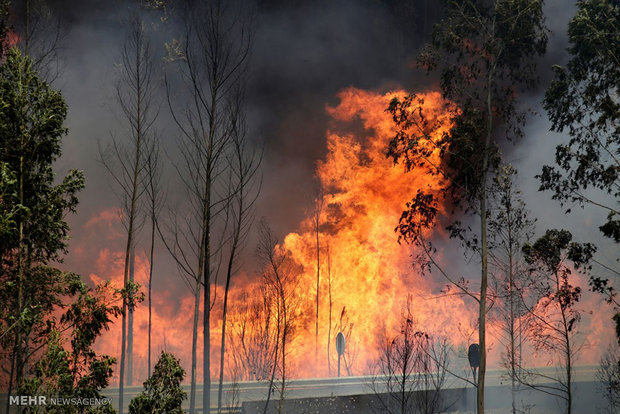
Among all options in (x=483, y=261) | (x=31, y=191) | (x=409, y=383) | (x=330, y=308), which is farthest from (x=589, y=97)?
(x=330, y=308)

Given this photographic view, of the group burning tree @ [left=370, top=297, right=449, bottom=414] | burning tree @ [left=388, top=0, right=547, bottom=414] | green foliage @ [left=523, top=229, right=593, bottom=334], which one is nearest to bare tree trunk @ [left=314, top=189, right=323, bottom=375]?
burning tree @ [left=370, top=297, right=449, bottom=414]

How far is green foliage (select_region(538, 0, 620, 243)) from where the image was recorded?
16078 mm

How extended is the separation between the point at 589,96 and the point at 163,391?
41.9 feet

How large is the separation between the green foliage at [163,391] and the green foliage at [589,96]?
11033mm

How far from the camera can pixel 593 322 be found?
31.8 m

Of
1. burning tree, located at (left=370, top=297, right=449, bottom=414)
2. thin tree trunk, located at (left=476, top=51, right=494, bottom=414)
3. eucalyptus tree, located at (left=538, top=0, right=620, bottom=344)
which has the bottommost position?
burning tree, located at (left=370, top=297, right=449, bottom=414)

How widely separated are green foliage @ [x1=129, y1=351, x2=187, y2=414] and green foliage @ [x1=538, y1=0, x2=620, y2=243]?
11.0 meters

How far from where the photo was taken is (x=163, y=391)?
31.8 ft

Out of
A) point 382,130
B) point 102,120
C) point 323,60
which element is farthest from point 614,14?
point 102,120

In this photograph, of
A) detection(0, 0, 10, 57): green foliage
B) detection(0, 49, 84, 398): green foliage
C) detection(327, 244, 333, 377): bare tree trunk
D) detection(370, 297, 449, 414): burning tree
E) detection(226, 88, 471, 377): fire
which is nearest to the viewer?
detection(0, 49, 84, 398): green foliage

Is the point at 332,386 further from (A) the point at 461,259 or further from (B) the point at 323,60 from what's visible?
(B) the point at 323,60

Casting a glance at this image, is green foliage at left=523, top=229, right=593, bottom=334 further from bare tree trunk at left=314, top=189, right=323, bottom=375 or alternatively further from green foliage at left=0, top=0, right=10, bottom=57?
green foliage at left=0, top=0, right=10, bottom=57

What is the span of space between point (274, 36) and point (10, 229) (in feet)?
82.2

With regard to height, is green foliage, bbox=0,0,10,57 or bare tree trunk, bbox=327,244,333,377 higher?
green foliage, bbox=0,0,10,57
